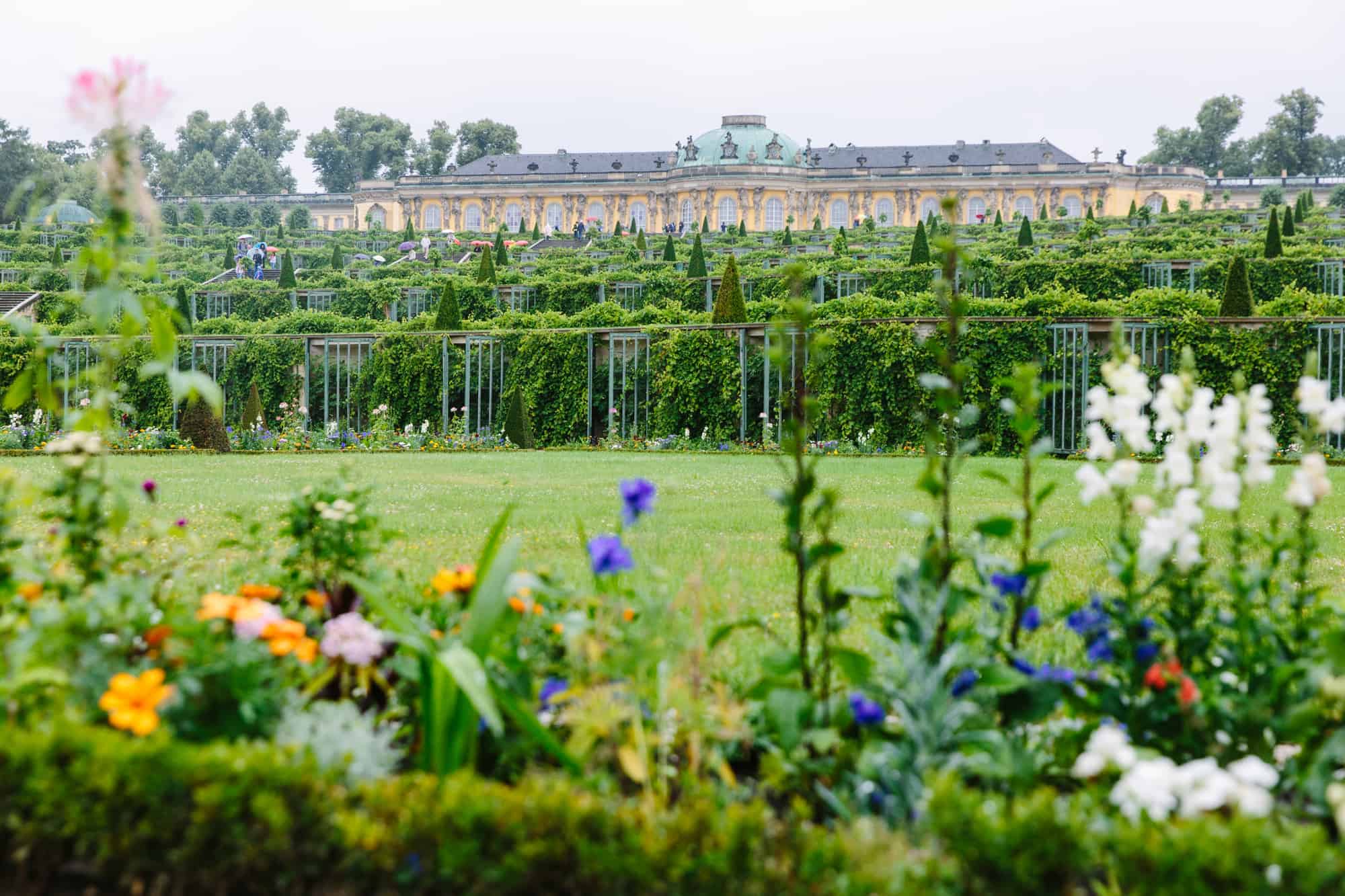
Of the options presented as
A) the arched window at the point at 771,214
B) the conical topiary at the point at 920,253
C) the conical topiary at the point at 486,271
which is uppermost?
the arched window at the point at 771,214

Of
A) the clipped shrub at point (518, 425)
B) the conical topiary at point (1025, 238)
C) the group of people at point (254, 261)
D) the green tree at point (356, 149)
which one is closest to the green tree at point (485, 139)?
the green tree at point (356, 149)

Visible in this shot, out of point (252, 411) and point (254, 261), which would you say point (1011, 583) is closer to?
point (252, 411)

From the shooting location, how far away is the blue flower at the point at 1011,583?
2.32 metres

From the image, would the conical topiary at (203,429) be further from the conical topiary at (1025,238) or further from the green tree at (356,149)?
the green tree at (356,149)

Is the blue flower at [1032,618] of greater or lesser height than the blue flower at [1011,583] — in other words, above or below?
below

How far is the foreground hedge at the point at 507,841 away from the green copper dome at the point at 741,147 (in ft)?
230

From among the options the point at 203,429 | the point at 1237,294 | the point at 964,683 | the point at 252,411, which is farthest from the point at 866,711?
the point at 1237,294

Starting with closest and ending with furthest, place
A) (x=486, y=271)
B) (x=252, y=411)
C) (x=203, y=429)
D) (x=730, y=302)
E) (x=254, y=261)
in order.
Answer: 1. (x=203, y=429)
2. (x=252, y=411)
3. (x=730, y=302)
4. (x=486, y=271)
5. (x=254, y=261)

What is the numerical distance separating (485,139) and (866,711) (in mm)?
90297

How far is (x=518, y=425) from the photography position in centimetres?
1420

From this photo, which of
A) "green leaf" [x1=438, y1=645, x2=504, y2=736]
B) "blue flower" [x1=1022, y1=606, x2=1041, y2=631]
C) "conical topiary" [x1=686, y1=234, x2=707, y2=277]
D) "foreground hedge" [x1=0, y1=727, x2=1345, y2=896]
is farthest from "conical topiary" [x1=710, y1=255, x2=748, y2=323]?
"foreground hedge" [x1=0, y1=727, x2=1345, y2=896]

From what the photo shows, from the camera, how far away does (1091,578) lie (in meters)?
4.54

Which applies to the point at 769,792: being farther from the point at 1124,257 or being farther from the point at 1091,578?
the point at 1124,257

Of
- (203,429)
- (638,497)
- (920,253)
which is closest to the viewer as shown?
(638,497)
